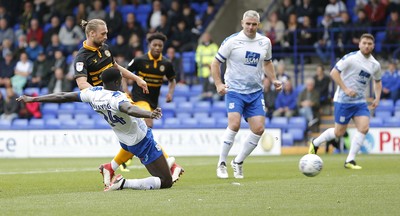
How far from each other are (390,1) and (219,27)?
5.54m

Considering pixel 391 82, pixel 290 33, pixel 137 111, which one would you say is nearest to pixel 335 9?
pixel 290 33

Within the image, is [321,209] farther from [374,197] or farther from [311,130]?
[311,130]

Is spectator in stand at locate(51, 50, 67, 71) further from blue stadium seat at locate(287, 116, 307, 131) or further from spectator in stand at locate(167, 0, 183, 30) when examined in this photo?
blue stadium seat at locate(287, 116, 307, 131)

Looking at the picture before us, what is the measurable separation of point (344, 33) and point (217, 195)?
1602 centimetres

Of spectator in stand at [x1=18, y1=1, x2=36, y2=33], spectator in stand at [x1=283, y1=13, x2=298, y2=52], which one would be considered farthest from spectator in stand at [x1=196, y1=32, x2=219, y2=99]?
spectator in stand at [x1=18, y1=1, x2=36, y2=33]

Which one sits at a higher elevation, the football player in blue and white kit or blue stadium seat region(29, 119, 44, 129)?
the football player in blue and white kit

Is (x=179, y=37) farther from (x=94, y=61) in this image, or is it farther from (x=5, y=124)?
(x=94, y=61)

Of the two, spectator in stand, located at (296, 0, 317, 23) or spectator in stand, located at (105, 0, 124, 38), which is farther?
spectator in stand, located at (105, 0, 124, 38)

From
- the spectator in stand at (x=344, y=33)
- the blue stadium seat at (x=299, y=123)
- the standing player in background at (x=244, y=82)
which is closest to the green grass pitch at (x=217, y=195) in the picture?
the standing player in background at (x=244, y=82)

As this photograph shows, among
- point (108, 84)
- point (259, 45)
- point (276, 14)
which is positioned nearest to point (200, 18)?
point (276, 14)

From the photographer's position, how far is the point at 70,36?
29906mm

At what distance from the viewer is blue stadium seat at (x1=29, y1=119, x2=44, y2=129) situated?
26703mm

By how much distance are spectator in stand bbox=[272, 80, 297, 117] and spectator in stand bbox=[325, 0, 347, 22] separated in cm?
250

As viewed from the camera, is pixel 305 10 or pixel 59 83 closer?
pixel 305 10
